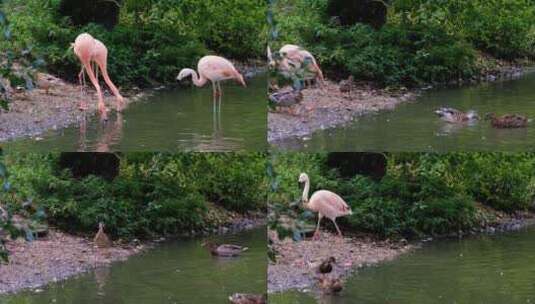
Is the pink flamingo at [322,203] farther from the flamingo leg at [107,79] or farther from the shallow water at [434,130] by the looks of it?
the flamingo leg at [107,79]

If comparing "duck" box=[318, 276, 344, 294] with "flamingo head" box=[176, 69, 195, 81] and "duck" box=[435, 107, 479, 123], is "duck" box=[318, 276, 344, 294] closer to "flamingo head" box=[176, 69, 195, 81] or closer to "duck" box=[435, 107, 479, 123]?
"duck" box=[435, 107, 479, 123]

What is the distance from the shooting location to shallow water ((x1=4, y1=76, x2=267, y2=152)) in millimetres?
5477

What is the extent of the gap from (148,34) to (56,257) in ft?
4.13

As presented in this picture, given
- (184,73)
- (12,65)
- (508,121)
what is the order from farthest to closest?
1. (184,73)
2. (508,121)
3. (12,65)

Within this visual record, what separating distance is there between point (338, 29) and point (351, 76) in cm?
26

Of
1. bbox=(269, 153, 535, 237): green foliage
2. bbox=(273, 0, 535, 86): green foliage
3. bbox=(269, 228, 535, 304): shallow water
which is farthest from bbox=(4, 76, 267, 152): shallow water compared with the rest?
bbox=(269, 228, 535, 304): shallow water

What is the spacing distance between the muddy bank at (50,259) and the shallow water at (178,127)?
50 centimetres

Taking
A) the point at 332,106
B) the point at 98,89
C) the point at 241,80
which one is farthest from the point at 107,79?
the point at 332,106

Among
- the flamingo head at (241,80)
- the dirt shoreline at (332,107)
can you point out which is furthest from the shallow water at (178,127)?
the dirt shoreline at (332,107)

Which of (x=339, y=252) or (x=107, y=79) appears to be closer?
(x=107, y=79)

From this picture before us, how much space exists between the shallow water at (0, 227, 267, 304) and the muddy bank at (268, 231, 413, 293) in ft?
0.33

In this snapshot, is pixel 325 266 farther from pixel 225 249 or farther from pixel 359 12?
pixel 359 12

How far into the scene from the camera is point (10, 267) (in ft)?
18.1

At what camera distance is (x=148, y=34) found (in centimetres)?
563
